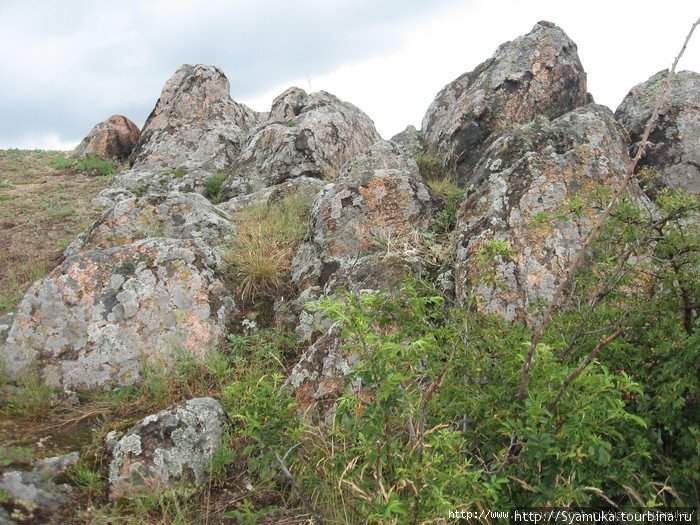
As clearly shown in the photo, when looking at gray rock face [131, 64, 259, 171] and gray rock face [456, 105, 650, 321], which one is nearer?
gray rock face [456, 105, 650, 321]

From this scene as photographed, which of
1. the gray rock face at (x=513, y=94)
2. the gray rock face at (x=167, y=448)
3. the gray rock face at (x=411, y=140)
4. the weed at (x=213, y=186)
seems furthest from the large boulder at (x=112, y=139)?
the gray rock face at (x=167, y=448)

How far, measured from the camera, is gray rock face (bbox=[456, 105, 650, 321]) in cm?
473

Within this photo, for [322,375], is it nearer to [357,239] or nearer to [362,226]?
[357,239]

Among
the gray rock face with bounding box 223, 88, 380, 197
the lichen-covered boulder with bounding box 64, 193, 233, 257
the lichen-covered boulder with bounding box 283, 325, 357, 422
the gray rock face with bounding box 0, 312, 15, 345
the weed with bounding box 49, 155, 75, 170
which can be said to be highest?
the weed with bounding box 49, 155, 75, 170

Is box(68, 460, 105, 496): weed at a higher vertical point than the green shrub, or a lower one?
lower

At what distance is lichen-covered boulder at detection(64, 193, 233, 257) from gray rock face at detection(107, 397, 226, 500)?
10.9 feet

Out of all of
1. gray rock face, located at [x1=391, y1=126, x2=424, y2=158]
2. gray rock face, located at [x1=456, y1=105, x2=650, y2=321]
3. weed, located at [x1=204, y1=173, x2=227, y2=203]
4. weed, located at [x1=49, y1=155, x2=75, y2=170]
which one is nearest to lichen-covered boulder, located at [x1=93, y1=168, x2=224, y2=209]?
weed, located at [x1=204, y1=173, x2=227, y2=203]

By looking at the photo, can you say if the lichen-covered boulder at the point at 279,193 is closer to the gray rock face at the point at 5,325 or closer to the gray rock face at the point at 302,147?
the gray rock face at the point at 302,147

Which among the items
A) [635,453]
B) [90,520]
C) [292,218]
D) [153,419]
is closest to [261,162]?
[292,218]

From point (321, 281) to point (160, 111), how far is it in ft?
35.7

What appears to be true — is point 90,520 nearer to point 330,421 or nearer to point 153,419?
point 153,419

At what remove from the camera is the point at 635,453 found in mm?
2273

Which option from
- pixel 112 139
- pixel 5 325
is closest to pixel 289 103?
pixel 112 139

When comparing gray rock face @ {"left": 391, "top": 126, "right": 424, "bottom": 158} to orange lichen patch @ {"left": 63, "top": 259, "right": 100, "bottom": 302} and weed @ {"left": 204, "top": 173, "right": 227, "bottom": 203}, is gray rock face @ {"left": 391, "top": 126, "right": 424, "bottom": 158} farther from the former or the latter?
orange lichen patch @ {"left": 63, "top": 259, "right": 100, "bottom": 302}
